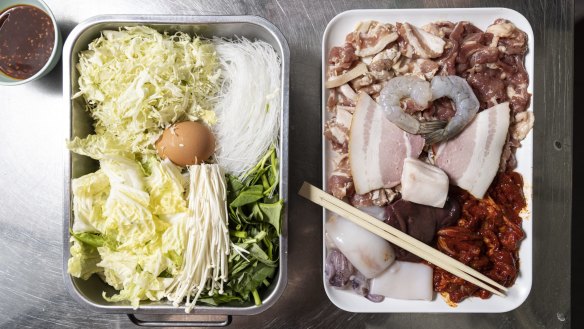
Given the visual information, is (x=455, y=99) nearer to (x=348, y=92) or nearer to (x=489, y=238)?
(x=348, y=92)

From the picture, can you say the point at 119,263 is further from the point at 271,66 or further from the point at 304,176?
the point at 271,66

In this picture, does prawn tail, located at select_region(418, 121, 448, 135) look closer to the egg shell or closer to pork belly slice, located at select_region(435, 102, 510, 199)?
pork belly slice, located at select_region(435, 102, 510, 199)

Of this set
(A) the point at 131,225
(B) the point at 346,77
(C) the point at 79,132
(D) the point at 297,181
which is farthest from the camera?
(D) the point at 297,181

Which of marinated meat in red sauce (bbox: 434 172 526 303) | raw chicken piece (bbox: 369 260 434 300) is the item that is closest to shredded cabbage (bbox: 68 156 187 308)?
raw chicken piece (bbox: 369 260 434 300)

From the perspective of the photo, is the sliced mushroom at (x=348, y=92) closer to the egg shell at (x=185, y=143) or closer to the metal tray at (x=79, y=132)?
the metal tray at (x=79, y=132)

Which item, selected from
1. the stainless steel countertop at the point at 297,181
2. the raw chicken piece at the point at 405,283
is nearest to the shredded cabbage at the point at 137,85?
the stainless steel countertop at the point at 297,181

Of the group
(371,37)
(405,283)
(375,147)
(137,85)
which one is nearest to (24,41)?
(137,85)
